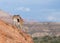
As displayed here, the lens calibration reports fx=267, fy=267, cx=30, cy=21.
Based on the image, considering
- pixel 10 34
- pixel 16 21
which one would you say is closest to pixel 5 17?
pixel 16 21

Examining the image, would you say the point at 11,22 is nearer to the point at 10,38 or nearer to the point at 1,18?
the point at 1,18

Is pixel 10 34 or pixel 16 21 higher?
pixel 10 34

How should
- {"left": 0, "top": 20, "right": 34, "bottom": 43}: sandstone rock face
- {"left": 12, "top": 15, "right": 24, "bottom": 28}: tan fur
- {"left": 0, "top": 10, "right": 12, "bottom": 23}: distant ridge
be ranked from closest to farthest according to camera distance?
{"left": 0, "top": 20, "right": 34, "bottom": 43}: sandstone rock face → {"left": 0, "top": 10, "right": 12, "bottom": 23}: distant ridge → {"left": 12, "top": 15, "right": 24, "bottom": 28}: tan fur

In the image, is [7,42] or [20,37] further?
[20,37]

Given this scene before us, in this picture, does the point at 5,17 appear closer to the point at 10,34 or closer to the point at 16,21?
the point at 16,21

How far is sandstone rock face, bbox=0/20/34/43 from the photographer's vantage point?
453 inches

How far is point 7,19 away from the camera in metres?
13.1

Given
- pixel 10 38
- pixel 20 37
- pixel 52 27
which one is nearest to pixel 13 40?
pixel 10 38

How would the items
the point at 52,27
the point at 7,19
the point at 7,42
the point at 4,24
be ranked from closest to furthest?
the point at 7,42
the point at 4,24
the point at 7,19
the point at 52,27

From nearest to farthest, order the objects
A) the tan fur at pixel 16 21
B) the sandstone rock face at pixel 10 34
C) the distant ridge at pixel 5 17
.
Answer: the sandstone rock face at pixel 10 34, the distant ridge at pixel 5 17, the tan fur at pixel 16 21

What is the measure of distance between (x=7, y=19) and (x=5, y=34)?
1.63 metres

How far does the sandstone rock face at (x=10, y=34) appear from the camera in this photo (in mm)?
11516

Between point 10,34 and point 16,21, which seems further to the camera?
point 16,21

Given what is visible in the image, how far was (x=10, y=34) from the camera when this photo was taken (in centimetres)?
1206
